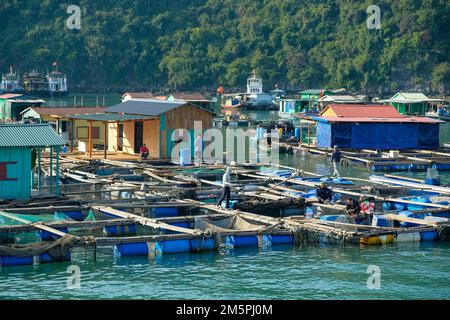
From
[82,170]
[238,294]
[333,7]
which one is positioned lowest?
[238,294]

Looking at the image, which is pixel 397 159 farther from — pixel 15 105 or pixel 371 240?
pixel 15 105

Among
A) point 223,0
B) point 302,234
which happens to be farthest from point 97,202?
point 223,0

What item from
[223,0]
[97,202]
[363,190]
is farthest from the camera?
[223,0]

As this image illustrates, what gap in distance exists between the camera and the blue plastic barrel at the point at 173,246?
1039 inches

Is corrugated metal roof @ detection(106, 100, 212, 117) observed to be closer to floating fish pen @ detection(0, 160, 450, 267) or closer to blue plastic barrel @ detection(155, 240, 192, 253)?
floating fish pen @ detection(0, 160, 450, 267)

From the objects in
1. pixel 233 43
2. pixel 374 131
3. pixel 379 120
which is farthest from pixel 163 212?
pixel 233 43

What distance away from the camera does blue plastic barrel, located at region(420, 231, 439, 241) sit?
2884 cm

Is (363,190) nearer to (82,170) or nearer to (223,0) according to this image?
(82,170)

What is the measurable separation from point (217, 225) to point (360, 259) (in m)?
4.73

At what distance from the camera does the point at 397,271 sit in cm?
2553

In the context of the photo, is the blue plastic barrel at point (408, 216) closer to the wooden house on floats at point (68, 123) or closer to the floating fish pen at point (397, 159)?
the floating fish pen at point (397, 159)

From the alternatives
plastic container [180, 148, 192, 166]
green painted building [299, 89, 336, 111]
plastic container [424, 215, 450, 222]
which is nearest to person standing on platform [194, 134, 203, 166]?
plastic container [180, 148, 192, 166]

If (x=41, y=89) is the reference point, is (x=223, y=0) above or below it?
above
